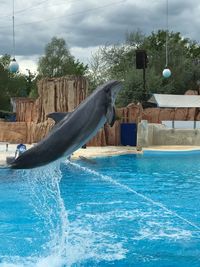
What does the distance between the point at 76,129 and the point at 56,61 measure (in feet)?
123

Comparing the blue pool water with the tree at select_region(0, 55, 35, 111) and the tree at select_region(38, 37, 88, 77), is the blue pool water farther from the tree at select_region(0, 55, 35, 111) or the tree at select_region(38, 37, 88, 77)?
the tree at select_region(38, 37, 88, 77)

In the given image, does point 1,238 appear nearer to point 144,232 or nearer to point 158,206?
point 144,232

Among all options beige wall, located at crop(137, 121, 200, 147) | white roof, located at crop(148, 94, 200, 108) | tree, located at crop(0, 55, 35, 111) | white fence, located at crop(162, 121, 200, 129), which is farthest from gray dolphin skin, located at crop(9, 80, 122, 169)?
tree, located at crop(0, 55, 35, 111)

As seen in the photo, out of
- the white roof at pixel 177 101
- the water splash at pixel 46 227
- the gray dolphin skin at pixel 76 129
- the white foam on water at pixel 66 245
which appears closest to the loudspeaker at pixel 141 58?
the white roof at pixel 177 101

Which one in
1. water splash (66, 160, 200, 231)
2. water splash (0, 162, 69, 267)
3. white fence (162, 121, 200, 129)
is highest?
white fence (162, 121, 200, 129)

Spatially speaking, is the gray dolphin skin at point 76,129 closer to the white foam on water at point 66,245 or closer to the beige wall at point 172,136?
the white foam on water at point 66,245

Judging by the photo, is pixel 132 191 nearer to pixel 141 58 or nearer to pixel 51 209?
pixel 51 209

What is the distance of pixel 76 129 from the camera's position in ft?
10.1

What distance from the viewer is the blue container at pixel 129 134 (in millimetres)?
17906

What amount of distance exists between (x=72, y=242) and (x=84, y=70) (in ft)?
127

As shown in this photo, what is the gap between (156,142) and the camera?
18.5 m

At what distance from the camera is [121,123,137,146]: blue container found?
705 inches

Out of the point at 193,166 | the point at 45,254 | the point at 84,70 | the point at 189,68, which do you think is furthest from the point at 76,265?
the point at 84,70

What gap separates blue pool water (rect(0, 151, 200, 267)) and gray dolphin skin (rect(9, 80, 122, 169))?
34cm
